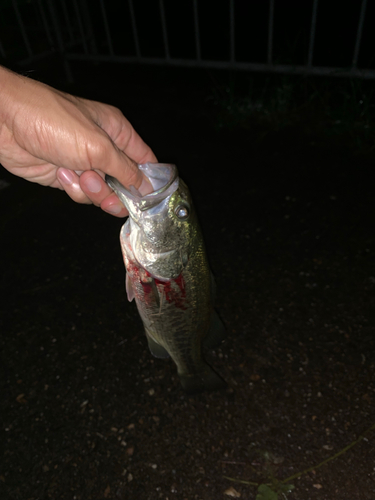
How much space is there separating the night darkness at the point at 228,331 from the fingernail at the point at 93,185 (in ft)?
2.58

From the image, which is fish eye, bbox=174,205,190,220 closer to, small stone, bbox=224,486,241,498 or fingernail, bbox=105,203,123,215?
fingernail, bbox=105,203,123,215

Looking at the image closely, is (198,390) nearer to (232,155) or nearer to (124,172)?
(124,172)

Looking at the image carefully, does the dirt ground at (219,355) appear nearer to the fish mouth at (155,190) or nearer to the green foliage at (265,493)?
the green foliage at (265,493)

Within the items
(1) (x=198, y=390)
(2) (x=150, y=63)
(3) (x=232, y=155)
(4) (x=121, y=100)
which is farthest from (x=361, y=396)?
(2) (x=150, y=63)

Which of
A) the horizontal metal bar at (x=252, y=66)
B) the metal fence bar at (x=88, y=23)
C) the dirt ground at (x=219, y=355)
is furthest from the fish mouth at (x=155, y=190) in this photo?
the metal fence bar at (x=88, y=23)

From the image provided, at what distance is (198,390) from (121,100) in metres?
5.50

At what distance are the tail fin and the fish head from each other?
0.86 m

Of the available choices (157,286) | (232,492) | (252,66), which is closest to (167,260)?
(157,286)

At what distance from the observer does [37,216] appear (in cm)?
429

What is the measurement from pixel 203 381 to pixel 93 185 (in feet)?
4.70

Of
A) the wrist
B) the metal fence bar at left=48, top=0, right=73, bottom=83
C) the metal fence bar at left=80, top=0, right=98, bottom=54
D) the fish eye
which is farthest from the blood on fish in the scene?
the metal fence bar at left=80, top=0, right=98, bottom=54

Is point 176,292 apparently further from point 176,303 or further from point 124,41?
point 124,41

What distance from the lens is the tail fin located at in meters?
2.33

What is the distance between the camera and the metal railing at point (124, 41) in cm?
556
